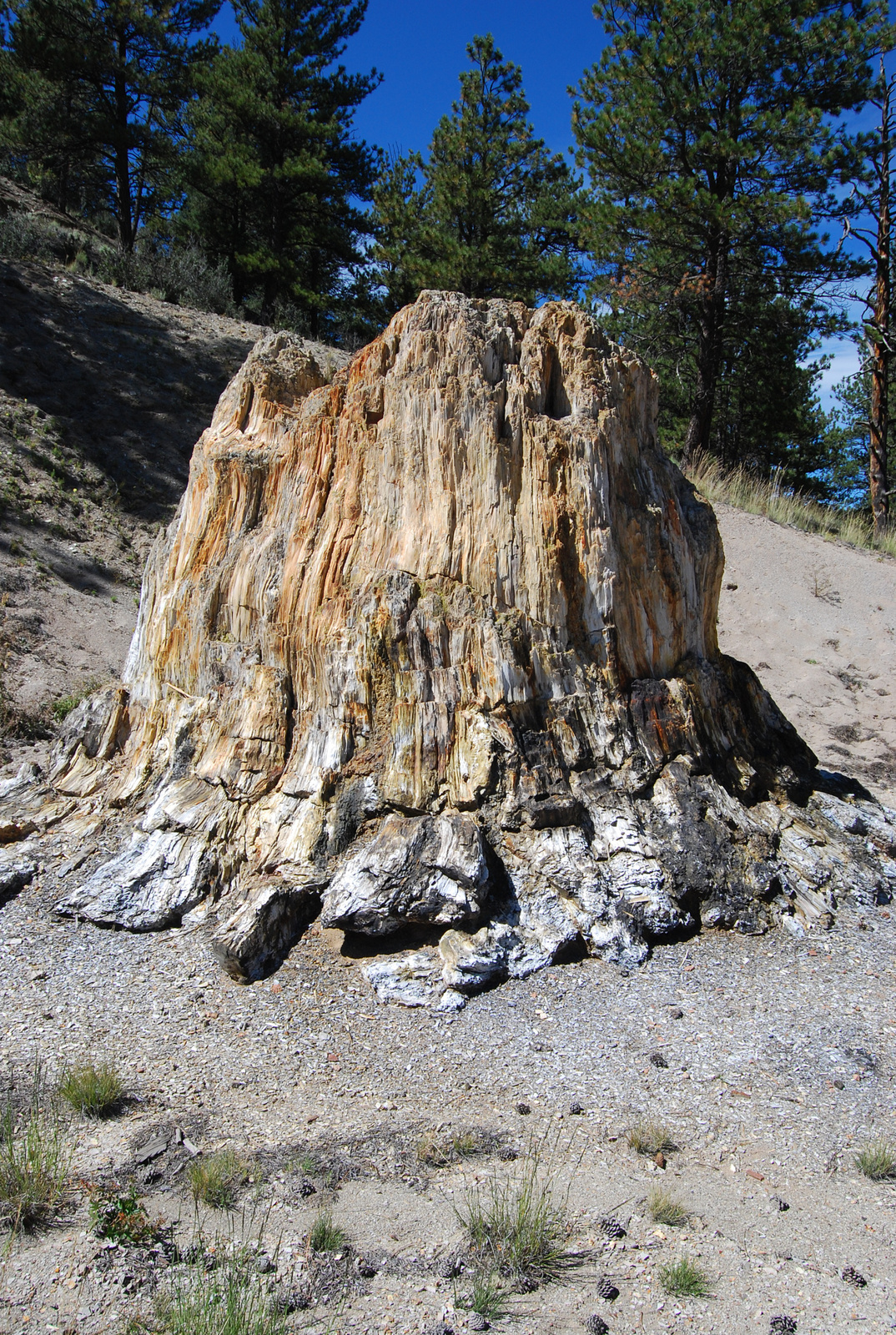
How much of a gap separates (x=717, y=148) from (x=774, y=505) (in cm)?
621

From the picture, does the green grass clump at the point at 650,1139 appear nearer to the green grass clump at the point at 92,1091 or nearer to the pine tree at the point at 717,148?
the green grass clump at the point at 92,1091

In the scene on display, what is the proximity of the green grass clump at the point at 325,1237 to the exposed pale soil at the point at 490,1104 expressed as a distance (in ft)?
0.20

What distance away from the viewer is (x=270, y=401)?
7.20 m

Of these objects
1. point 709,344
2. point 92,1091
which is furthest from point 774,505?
point 92,1091

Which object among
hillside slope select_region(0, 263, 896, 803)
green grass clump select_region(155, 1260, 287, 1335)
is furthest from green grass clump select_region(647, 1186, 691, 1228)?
hillside slope select_region(0, 263, 896, 803)

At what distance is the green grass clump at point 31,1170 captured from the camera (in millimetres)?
3188

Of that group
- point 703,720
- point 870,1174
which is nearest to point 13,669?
point 703,720

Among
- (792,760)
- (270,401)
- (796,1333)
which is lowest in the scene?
(796,1333)

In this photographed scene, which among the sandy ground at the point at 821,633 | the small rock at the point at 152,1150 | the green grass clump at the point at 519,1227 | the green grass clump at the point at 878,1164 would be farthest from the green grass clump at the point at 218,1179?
the sandy ground at the point at 821,633

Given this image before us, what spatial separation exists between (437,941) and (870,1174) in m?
2.43

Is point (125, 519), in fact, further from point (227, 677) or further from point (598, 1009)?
point (598, 1009)

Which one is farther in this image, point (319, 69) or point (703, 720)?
point (319, 69)

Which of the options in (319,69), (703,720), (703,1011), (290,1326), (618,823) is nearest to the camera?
(290,1326)

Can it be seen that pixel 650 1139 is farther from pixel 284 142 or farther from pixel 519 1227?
pixel 284 142
